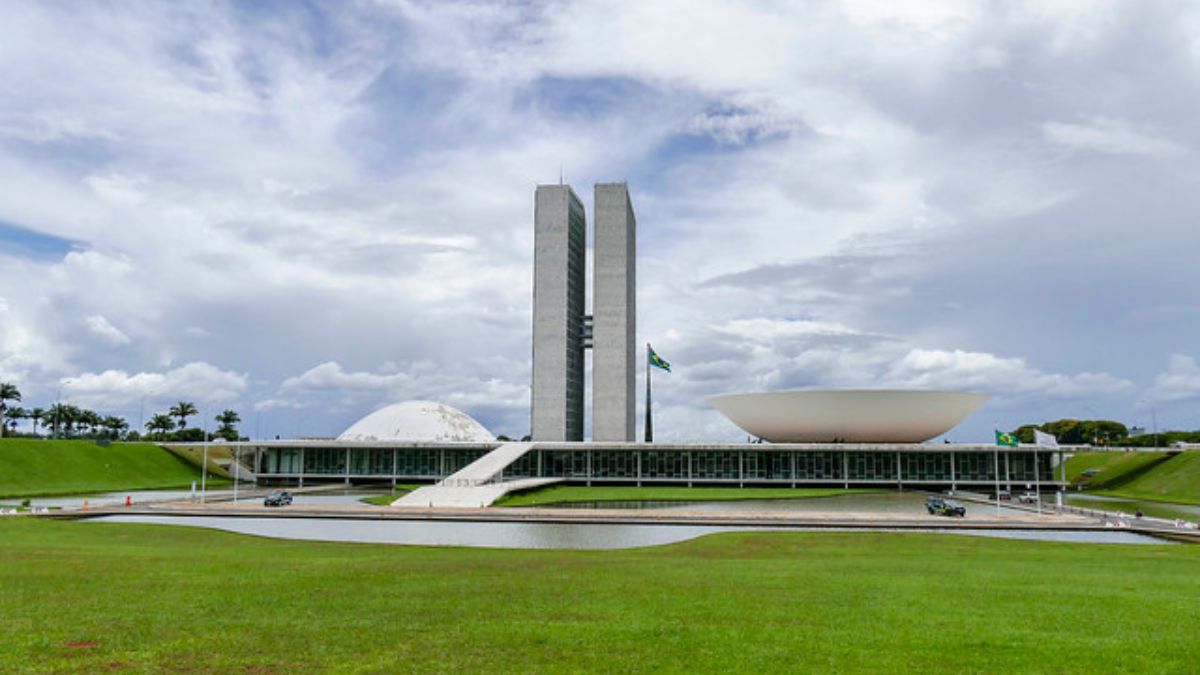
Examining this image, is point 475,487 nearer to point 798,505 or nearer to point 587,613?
point 798,505

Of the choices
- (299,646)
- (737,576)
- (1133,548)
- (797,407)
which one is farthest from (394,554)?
(797,407)

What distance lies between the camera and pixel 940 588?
598 inches

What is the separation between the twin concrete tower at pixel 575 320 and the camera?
284 ft

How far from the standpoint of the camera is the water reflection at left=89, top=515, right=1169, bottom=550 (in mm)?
26578

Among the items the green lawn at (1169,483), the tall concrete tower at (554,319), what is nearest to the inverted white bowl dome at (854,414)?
the green lawn at (1169,483)

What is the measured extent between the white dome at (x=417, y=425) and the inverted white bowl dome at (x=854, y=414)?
26.1 m

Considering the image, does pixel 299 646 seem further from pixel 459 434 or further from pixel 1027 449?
pixel 459 434

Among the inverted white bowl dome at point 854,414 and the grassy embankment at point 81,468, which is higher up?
the inverted white bowl dome at point 854,414

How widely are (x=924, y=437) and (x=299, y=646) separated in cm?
7056

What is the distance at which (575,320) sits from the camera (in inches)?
3625

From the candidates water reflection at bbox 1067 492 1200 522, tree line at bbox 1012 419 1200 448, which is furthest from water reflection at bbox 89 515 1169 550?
tree line at bbox 1012 419 1200 448

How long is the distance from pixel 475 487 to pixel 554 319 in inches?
1549

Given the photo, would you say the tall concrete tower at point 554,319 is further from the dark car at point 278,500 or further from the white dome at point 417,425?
the dark car at point 278,500

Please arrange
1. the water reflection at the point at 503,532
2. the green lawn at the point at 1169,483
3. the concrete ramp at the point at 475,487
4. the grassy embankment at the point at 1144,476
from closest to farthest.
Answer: the water reflection at the point at 503,532, the concrete ramp at the point at 475,487, the green lawn at the point at 1169,483, the grassy embankment at the point at 1144,476
